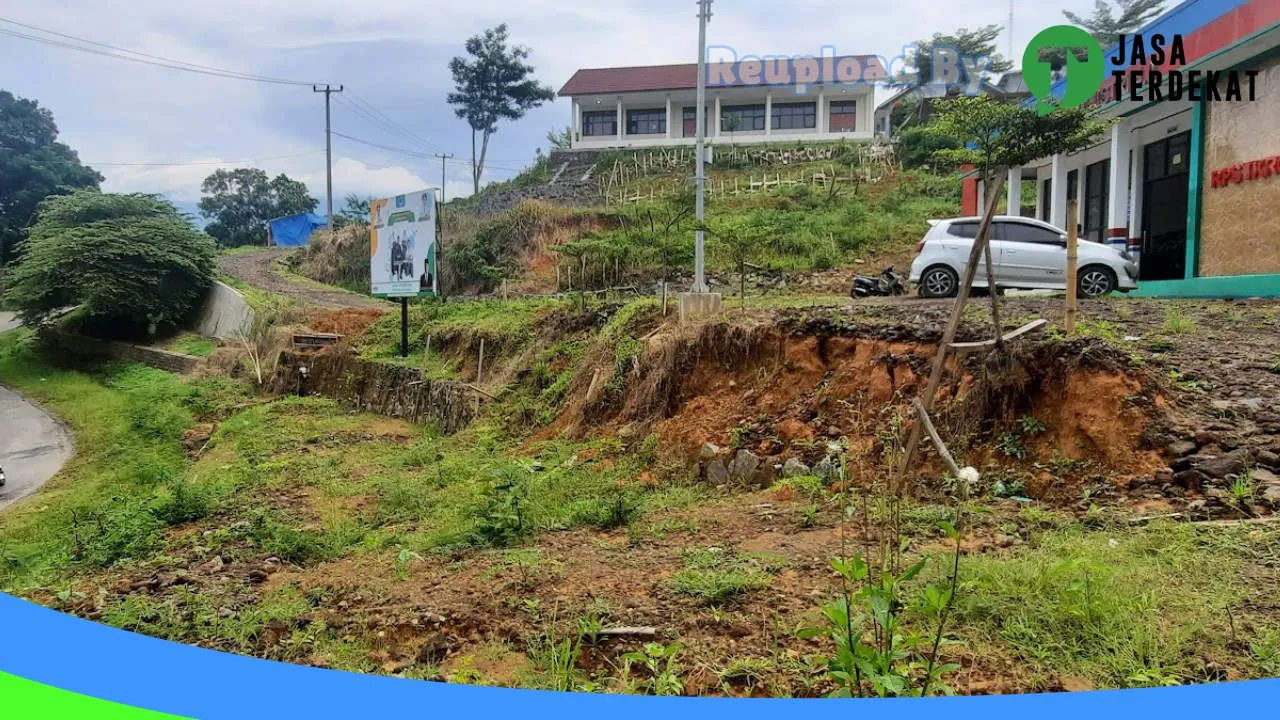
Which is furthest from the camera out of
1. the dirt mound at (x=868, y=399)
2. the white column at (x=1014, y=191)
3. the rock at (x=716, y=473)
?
the white column at (x=1014, y=191)

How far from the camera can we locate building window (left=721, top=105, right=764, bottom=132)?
40.0 metres

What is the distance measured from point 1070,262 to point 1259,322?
298 cm

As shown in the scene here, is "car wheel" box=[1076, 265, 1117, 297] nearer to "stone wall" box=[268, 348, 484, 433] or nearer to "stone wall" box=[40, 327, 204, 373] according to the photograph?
"stone wall" box=[268, 348, 484, 433]

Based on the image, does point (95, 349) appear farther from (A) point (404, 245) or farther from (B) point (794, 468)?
(B) point (794, 468)

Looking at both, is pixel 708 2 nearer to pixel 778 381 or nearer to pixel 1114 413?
pixel 778 381

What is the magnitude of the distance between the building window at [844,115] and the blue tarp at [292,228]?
28.2 m

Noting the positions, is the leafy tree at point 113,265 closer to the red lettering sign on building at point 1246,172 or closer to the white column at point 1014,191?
the white column at point 1014,191

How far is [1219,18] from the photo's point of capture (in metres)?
10.6

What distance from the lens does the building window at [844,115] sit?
1569 inches

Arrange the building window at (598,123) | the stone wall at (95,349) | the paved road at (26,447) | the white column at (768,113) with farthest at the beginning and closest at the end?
1. the building window at (598,123)
2. the white column at (768,113)
3. the stone wall at (95,349)
4. the paved road at (26,447)

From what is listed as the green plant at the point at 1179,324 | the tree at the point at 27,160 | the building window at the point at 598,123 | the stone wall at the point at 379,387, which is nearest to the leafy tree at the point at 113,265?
the tree at the point at 27,160

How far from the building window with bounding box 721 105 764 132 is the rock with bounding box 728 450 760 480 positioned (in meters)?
35.8

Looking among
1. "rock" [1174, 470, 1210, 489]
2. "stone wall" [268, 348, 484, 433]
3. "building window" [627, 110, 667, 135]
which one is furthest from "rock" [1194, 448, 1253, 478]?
"building window" [627, 110, 667, 135]

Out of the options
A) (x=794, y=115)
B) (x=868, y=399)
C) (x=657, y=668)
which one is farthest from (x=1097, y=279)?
(x=794, y=115)
